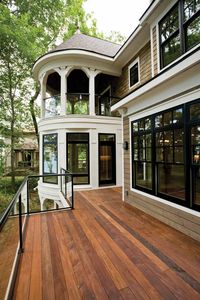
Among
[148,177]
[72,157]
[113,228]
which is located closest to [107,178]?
[72,157]

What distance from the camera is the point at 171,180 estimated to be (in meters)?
3.68

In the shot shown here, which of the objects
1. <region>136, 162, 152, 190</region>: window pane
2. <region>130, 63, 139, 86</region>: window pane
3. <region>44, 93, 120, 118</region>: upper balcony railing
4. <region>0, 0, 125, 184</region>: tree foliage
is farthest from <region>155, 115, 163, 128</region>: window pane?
<region>0, 0, 125, 184</region>: tree foliage

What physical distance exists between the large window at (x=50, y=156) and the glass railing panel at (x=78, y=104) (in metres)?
1.41

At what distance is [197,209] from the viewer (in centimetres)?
293

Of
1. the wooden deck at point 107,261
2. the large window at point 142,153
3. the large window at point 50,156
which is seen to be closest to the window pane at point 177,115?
the large window at point 142,153

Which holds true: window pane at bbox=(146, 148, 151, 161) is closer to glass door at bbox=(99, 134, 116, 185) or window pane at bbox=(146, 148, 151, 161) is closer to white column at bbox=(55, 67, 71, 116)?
glass door at bbox=(99, 134, 116, 185)

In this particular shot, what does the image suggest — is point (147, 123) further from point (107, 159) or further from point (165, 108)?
point (107, 159)

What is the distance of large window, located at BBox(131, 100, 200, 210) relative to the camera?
304 centimetres

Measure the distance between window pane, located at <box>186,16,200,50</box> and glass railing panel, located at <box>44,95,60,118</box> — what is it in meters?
5.61

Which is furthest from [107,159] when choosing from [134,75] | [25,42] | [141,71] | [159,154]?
[25,42]

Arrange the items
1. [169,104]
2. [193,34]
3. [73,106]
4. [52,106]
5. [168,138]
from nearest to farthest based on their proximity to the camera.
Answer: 1. [169,104]
2. [168,138]
3. [193,34]
4. [73,106]
5. [52,106]

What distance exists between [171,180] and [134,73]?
539 cm

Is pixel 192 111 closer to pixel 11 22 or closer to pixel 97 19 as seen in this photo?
pixel 11 22

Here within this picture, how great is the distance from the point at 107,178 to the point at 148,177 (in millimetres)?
3944
